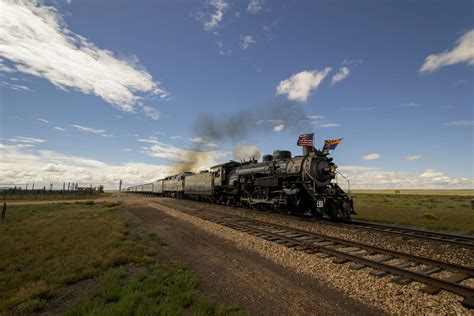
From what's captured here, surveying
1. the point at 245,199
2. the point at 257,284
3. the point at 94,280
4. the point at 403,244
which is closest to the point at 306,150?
the point at 245,199

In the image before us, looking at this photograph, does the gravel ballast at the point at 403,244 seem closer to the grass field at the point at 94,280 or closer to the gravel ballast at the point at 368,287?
the gravel ballast at the point at 368,287

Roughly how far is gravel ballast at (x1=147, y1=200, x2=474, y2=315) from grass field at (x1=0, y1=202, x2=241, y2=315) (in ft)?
8.71

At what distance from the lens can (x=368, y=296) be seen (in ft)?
17.5

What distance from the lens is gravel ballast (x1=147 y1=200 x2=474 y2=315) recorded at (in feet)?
15.8

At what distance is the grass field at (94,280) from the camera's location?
4645 millimetres

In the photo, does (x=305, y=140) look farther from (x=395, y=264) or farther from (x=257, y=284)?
(x=257, y=284)

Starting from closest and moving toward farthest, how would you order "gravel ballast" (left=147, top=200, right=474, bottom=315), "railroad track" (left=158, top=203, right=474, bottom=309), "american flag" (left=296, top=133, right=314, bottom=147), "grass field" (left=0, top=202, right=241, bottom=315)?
"grass field" (left=0, top=202, right=241, bottom=315) < "gravel ballast" (left=147, top=200, right=474, bottom=315) < "railroad track" (left=158, top=203, right=474, bottom=309) < "american flag" (left=296, top=133, right=314, bottom=147)

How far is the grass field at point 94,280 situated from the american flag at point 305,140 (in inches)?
447

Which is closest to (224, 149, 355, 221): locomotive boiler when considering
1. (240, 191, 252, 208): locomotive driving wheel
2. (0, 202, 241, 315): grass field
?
(240, 191, 252, 208): locomotive driving wheel

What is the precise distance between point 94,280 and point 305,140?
14.6 metres

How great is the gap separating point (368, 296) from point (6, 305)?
6.62 m

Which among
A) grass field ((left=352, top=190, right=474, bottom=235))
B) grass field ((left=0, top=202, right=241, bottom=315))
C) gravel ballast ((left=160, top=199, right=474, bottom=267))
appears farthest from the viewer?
grass field ((left=352, top=190, right=474, bottom=235))

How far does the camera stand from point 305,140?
1786 centimetres

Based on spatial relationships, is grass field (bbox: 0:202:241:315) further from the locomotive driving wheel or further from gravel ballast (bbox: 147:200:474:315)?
the locomotive driving wheel
